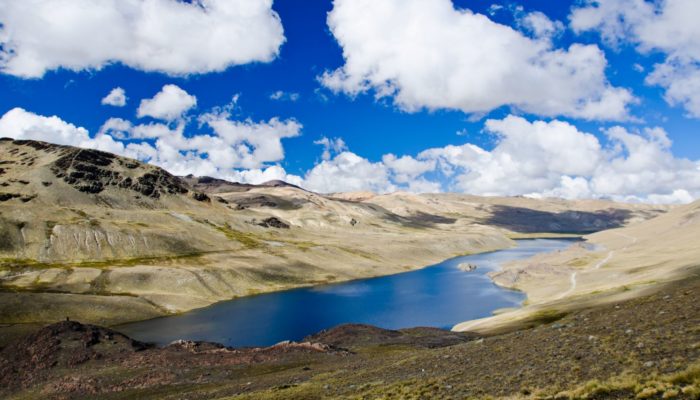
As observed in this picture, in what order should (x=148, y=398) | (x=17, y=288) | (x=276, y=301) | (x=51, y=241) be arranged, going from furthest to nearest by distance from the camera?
(x=51, y=241) < (x=276, y=301) < (x=17, y=288) < (x=148, y=398)

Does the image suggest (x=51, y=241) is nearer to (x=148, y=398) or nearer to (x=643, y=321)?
(x=148, y=398)

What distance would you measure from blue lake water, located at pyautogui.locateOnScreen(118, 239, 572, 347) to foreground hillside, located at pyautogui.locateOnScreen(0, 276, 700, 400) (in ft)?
104

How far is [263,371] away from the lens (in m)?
51.8

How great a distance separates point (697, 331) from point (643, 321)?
6639 millimetres

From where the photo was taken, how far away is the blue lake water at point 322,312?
103812 mm

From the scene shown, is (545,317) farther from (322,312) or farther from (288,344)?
(322,312)

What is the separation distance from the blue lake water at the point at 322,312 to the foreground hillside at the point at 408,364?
3169 centimetres

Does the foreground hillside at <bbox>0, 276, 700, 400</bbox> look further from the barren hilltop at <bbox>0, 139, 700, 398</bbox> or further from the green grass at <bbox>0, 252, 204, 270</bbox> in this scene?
the green grass at <bbox>0, 252, 204, 270</bbox>

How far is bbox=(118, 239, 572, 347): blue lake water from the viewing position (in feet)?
341

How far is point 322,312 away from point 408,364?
87969 millimetres

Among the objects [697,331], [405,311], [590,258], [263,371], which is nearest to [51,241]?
[405,311]

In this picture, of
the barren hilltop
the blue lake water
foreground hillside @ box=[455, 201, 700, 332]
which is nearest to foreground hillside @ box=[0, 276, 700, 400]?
the barren hilltop

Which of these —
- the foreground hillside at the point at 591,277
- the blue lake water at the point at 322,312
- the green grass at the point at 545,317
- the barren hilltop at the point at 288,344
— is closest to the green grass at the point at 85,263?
the barren hilltop at the point at 288,344

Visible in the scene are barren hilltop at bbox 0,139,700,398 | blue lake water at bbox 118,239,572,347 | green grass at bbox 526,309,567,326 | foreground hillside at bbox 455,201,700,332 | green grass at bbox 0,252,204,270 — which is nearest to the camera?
barren hilltop at bbox 0,139,700,398
